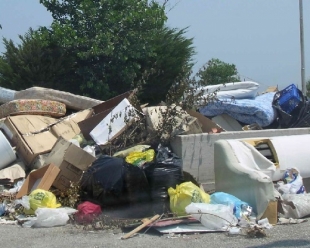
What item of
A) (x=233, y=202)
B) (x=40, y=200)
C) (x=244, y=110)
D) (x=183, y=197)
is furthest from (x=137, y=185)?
(x=244, y=110)

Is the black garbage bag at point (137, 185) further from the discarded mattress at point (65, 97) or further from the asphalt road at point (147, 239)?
the discarded mattress at point (65, 97)

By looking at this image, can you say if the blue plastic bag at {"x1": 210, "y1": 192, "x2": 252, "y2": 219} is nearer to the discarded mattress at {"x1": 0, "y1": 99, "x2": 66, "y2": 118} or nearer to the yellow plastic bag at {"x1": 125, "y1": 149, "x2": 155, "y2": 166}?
the yellow plastic bag at {"x1": 125, "y1": 149, "x2": 155, "y2": 166}

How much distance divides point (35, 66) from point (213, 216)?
13420mm

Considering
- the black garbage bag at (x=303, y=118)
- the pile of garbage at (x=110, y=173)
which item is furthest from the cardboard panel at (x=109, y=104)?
the black garbage bag at (x=303, y=118)

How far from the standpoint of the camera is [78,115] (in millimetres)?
10641

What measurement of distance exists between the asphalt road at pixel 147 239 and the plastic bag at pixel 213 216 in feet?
0.57

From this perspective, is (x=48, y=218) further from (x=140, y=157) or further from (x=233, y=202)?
(x=233, y=202)

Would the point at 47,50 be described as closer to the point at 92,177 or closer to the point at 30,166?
the point at 30,166

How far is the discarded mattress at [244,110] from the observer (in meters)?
10.8

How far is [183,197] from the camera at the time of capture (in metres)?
7.38

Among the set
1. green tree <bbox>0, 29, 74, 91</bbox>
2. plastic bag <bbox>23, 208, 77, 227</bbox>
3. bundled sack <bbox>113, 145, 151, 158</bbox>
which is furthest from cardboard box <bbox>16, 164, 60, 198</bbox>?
green tree <bbox>0, 29, 74, 91</bbox>

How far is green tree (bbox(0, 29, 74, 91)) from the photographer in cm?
1925

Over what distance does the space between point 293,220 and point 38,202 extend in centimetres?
314

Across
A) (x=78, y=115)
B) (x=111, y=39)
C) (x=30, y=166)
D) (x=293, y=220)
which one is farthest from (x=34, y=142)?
(x=111, y=39)
